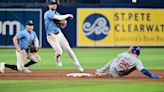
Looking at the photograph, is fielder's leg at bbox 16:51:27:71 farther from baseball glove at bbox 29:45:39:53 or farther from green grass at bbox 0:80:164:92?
green grass at bbox 0:80:164:92

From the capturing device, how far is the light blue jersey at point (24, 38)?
15313 mm

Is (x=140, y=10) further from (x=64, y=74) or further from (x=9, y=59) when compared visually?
(x=64, y=74)

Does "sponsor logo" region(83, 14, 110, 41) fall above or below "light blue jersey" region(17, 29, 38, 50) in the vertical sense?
below

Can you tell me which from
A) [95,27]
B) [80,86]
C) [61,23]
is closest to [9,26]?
[95,27]

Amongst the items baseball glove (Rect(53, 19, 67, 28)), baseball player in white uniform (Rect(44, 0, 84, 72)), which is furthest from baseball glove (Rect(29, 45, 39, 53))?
baseball glove (Rect(53, 19, 67, 28))

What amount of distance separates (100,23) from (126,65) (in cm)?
1536

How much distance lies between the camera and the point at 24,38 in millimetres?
15383

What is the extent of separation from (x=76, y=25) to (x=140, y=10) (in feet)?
11.1

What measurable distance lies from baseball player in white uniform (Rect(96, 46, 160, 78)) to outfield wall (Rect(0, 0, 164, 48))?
566 inches

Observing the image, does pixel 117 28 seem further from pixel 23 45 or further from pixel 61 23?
pixel 23 45

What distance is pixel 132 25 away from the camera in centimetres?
2909

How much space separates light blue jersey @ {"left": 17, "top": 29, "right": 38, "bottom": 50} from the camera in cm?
1531

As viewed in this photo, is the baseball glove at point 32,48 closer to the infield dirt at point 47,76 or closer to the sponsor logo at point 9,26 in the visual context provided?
the infield dirt at point 47,76

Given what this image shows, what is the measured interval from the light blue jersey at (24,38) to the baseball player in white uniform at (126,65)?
7.76 feet
